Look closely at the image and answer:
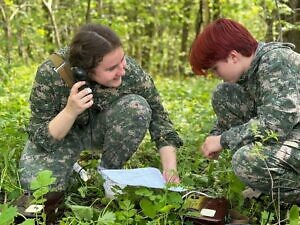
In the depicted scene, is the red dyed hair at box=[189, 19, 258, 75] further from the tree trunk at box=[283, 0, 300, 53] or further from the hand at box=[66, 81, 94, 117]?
the tree trunk at box=[283, 0, 300, 53]

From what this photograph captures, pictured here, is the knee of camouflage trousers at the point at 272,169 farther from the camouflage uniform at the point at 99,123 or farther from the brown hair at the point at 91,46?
the brown hair at the point at 91,46

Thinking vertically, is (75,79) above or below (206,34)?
below

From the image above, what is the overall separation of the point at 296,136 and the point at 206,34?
0.70m

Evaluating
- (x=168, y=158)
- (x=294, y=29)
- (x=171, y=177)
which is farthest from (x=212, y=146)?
(x=294, y=29)

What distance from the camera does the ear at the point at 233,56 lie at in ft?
8.54

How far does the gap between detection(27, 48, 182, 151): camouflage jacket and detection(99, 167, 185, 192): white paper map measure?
366 mm

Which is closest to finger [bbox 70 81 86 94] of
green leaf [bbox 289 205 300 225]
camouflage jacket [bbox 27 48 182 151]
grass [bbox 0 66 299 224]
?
camouflage jacket [bbox 27 48 182 151]

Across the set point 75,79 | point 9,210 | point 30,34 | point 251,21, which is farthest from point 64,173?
point 251,21

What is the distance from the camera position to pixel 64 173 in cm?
302

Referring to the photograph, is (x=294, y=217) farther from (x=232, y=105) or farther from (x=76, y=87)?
(x=76, y=87)

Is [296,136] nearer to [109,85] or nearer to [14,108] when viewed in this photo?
[109,85]

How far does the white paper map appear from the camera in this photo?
257 cm

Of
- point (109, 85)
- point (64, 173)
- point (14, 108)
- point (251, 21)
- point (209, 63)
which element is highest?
point (209, 63)

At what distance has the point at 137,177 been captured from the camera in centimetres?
265
